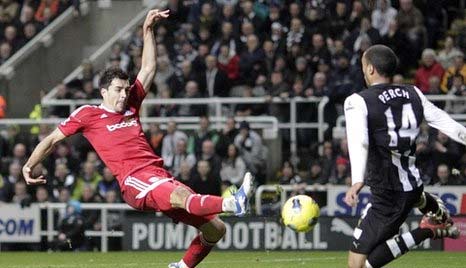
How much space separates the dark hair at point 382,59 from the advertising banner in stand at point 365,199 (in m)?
9.50

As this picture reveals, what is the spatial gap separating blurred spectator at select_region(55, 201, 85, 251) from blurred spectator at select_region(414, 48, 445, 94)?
231 inches

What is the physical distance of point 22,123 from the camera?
24078mm

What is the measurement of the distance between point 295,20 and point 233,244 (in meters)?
4.65

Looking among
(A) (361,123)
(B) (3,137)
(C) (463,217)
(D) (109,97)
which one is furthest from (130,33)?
(A) (361,123)

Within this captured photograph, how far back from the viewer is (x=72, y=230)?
848 inches

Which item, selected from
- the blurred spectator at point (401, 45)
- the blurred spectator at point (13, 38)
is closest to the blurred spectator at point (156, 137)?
the blurred spectator at point (401, 45)

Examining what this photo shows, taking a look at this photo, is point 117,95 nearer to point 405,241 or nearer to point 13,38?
point 405,241

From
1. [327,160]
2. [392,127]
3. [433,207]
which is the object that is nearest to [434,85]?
[327,160]

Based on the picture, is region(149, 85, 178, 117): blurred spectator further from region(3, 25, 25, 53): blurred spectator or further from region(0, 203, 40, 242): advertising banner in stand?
→ region(3, 25, 25, 53): blurred spectator

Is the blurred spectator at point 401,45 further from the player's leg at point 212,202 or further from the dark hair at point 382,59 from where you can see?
the dark hair at point 382,59

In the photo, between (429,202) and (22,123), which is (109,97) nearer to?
(429,202)

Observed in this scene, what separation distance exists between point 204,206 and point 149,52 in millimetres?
2091

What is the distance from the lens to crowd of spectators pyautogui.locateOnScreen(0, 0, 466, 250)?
71.3ft

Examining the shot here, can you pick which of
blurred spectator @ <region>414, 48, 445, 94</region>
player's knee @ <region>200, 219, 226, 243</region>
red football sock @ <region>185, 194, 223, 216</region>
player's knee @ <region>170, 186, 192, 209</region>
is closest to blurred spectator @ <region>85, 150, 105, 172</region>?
blurred spectator @ <region>414, 48, 445, 94</region>
